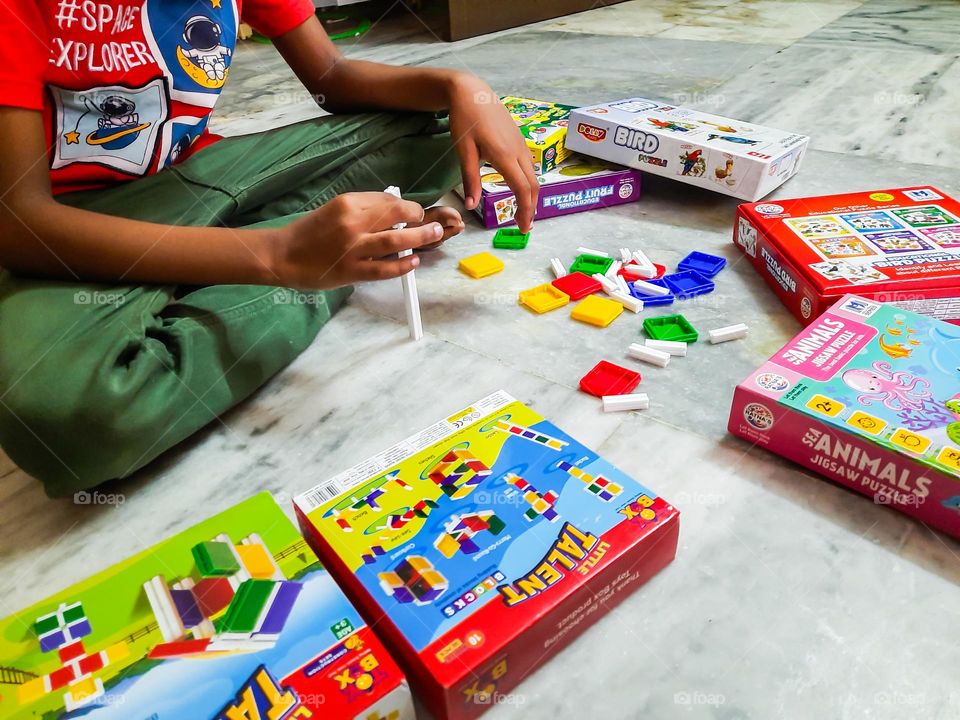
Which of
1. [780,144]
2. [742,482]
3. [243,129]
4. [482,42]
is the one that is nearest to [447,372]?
[742,482]

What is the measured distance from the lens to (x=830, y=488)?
66cm

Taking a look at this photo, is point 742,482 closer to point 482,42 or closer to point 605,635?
point 605,635

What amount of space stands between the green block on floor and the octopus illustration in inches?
Result: 21.6

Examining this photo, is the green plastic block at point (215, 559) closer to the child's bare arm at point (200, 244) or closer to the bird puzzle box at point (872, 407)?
the child's bare arm at point (200, 244)

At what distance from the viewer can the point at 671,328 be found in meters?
0.88

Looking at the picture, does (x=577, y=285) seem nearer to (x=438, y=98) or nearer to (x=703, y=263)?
(x=703, y=263)

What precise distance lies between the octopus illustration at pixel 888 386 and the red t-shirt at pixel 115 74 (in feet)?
2.73

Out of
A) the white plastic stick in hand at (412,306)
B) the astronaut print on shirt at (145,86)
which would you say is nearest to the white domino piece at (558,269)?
the white plastic stick in hand at (412,306)

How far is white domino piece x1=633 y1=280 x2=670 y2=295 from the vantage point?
95cm

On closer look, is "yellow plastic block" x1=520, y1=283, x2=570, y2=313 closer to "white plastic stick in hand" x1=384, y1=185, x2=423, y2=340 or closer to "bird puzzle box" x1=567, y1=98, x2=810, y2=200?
"white plastic stick in hand" x1=384, y1=185, x2=423, y2=340

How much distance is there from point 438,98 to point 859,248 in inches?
23.6

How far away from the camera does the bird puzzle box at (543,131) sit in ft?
3.85

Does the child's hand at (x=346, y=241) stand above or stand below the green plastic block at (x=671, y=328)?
above

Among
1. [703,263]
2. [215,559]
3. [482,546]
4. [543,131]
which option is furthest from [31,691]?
[543,131]
